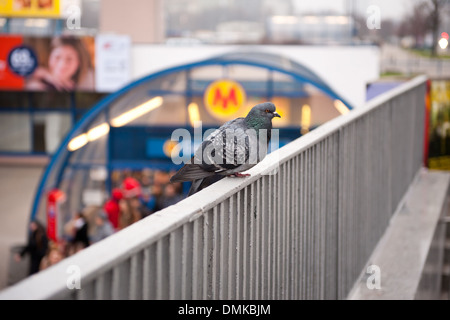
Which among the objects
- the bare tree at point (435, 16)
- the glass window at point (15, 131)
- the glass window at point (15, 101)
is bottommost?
the glass window at point (15, 131)

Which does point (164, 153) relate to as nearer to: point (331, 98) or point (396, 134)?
point (331, 98)

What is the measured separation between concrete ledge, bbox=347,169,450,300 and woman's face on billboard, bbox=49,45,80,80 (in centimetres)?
1677

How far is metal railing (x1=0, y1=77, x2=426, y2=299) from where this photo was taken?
197 cm

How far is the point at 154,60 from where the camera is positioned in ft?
74.3

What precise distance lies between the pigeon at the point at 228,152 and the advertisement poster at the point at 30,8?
21.1m

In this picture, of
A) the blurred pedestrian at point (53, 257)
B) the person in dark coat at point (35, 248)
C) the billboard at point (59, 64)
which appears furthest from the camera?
the billboard at point (59, 64)

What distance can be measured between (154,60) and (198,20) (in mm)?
3852

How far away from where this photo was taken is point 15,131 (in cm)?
2769

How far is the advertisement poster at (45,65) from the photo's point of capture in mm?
23688

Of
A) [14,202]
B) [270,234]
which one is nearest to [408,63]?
[14,202]

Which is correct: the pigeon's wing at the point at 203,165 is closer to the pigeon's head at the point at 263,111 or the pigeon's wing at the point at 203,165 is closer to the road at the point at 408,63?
the pigeon's head at the point at 263,111
